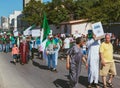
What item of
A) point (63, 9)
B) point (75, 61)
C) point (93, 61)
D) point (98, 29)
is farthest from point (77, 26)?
point (75, 61)

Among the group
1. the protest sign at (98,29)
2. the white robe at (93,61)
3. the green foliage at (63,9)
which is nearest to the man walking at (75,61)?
the white robe at (93,61)

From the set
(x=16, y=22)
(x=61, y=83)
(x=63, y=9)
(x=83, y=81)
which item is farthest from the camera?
(x=16, y=22)

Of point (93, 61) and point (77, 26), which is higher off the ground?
point (77, 26)

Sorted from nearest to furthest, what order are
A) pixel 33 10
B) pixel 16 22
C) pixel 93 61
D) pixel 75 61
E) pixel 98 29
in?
pixel 75 61, pixel 93 61, pixel 98 29, pixel 33 10, pixel 16 22

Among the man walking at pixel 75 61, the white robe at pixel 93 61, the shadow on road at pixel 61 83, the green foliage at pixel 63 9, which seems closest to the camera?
the man walking at pixel 75 61

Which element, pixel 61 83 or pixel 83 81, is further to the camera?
pixel 83 81

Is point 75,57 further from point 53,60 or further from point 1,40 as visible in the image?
point 1,40

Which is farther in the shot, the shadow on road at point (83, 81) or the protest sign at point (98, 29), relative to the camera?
the shadow on road at point (83, 81)

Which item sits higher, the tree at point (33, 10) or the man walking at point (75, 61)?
the tree at point (33, 10)

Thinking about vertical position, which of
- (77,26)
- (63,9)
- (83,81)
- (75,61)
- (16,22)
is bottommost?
(83,81)

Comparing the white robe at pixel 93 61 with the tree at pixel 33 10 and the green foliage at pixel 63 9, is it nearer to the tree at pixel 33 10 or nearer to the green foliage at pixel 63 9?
the green foliage at pixel 63 9

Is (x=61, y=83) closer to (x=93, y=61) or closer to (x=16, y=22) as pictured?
(x=93, y=61)

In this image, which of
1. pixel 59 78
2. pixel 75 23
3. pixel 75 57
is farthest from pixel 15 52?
pixel 75 23

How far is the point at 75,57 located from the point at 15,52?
1113 centimetres
